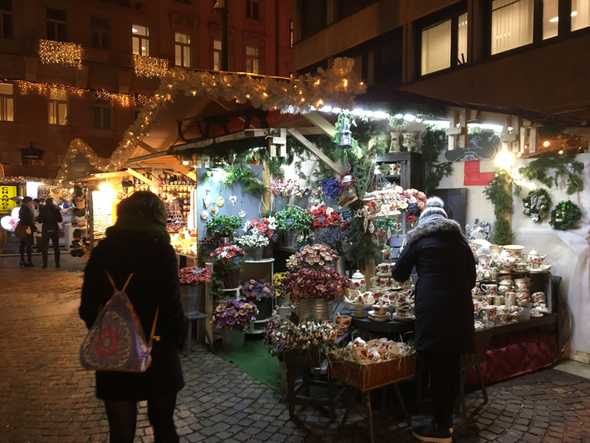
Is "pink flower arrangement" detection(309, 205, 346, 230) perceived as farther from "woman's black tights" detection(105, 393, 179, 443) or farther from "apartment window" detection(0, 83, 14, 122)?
"apartment window" detection(0, 83, 14, 122)

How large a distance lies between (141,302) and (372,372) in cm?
205

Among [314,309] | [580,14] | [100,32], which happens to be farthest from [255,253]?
[100,32]

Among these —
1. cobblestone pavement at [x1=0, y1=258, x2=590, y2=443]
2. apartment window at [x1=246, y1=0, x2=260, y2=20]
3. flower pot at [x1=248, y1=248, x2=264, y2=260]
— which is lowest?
cobblestone pavement at [x1=0, y1=258, x2=590, y2=443]

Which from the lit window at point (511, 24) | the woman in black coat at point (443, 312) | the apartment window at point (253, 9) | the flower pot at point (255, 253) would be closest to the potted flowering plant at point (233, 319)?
the flower pot at point (255, 253)

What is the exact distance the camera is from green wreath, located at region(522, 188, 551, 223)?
6.22 metres

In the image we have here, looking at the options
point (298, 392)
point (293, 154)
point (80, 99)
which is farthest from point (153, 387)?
point (80, 99)

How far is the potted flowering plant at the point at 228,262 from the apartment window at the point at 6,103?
66.1ft

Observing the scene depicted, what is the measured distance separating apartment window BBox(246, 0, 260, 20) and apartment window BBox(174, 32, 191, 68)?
4523 millimetres

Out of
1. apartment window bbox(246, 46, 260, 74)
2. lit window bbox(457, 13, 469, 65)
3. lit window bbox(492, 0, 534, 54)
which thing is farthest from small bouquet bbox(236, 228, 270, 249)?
apartment window bbox(246, 46, 260, 74)

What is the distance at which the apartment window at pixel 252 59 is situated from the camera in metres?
28.6

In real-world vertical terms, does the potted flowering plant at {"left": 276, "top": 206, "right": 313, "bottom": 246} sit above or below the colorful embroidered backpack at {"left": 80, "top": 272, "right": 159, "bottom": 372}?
above

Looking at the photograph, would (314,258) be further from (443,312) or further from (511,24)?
(511,24)

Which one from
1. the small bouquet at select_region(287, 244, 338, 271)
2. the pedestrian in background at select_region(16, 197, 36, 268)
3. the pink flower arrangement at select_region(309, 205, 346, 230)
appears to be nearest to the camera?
the small bouquet at select_region(287, 244, 338, 271)

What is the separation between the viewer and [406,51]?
13.4 meters
